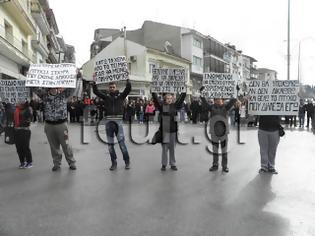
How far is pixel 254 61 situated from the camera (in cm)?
10838

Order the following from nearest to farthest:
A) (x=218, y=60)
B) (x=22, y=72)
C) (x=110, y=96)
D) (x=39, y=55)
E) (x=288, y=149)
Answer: (x=110, y=96), (x=288, y=149), (x=22, y=72), (x=39, y=55), (x=218, y=60)

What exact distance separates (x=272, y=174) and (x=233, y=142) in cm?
570

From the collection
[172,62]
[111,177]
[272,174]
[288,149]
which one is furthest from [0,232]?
[172,62]

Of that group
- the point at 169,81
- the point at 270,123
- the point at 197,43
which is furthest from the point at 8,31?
the point at 197,43

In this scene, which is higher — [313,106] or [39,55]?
[39,55]

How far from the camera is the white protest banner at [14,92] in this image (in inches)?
363

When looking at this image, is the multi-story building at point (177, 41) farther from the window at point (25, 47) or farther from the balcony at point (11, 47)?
the balcony at point (11, 47)

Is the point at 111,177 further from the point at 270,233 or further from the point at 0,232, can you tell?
the point at 270,233

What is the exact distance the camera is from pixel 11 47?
84.2 ft

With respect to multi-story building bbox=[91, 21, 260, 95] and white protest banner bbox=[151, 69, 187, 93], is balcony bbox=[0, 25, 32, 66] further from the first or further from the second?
multi-story building bbox=[91, 21, 260, 95]

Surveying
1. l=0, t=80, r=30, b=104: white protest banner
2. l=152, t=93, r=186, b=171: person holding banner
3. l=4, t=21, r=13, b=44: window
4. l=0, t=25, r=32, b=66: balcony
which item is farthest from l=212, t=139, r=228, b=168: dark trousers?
l=4, t=21, r=13, b=44: window

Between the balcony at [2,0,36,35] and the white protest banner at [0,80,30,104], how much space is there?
1764cm

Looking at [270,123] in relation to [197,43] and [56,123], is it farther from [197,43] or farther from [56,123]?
[197,43]

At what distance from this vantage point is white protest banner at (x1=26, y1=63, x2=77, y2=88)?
879 centimetres
